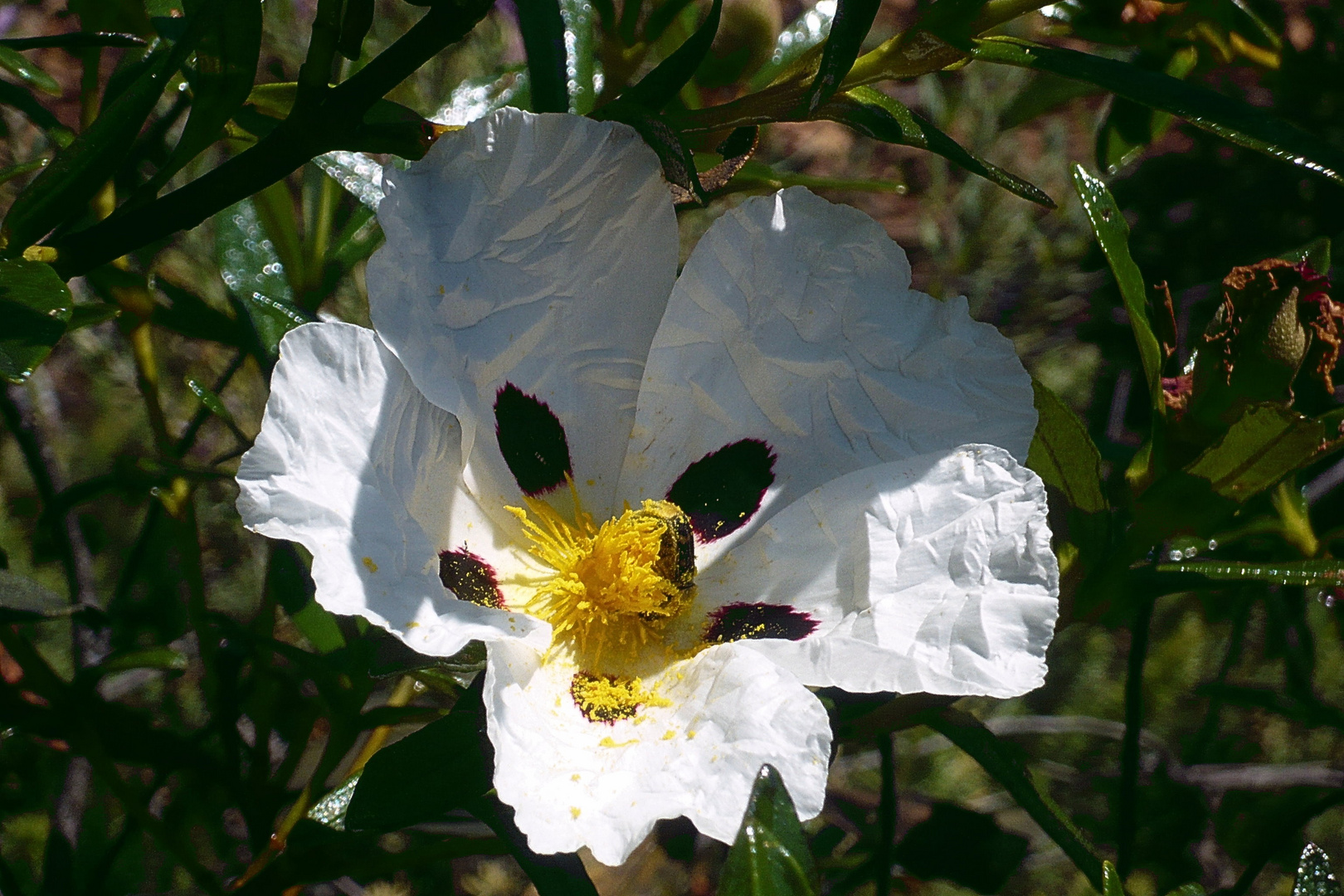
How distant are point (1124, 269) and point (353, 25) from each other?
93cm

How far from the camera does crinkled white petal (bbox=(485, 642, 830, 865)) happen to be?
1.00 m

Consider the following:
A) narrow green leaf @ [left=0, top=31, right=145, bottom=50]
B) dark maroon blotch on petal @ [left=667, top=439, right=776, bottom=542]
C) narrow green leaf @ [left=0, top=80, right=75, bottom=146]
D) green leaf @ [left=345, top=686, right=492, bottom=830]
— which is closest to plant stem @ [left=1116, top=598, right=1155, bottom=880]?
dark maroon blotch on petal @ [left=667, top=439, right=776, bottom=542]

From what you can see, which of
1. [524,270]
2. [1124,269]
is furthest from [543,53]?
[1124,269]

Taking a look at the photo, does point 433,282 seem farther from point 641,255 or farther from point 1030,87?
point 1030,87

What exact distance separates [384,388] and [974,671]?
647 millimetres

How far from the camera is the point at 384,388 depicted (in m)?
1.16

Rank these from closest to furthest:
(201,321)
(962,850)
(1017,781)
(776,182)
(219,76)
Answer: (219,76)
(1017,781)
(776,182)
(201,321)
(962,850)

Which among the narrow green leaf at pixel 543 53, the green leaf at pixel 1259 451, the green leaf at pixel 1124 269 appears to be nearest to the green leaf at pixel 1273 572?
the green leaf at pixel 1259 451

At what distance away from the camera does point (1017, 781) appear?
4.18ft

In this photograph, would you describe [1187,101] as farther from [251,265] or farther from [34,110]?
[34,110]

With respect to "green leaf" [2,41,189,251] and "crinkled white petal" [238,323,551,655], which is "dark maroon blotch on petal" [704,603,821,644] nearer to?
"crinkled white petal" [238,323,551,655]

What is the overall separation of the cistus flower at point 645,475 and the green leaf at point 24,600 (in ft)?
1.01

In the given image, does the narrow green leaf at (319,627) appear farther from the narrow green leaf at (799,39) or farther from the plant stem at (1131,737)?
the plant stem at (1131,737)

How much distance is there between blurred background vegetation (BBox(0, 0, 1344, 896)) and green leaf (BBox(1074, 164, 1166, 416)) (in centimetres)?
19
